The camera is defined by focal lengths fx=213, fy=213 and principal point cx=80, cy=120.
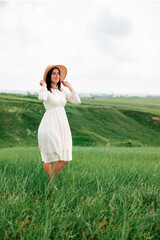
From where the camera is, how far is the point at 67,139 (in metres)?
4.01

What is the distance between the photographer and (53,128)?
3867mm

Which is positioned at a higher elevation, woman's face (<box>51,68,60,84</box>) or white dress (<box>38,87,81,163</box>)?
woman's face (<box>51,68,60,84</box>)

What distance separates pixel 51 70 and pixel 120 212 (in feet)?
9.36

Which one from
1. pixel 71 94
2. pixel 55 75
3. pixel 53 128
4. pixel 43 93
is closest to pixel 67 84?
pixel 71 94

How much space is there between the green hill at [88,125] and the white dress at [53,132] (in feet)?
46.8

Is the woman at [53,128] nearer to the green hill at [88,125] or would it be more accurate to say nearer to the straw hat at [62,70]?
the straw hat at [62,70]

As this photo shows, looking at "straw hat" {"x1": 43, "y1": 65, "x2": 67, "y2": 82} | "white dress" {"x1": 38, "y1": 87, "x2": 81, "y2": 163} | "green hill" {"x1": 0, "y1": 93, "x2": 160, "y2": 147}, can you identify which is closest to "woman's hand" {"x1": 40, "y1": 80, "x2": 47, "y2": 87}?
"white dress" {"x1": 38, "y1": 87, "x2": 81, "y2": 163}

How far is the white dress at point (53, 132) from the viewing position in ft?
12.5

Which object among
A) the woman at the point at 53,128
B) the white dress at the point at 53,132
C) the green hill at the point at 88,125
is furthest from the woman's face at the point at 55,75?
the green hill at the point at 88,125

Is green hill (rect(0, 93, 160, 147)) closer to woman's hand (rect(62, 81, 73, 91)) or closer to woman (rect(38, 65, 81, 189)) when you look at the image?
woman's hand (rect(62, 81, 73, 91))

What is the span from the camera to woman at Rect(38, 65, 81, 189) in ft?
12.6

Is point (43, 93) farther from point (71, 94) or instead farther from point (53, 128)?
point (71, 94)

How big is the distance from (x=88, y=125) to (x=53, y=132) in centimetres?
2091

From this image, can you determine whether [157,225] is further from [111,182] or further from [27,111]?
[27,111]
